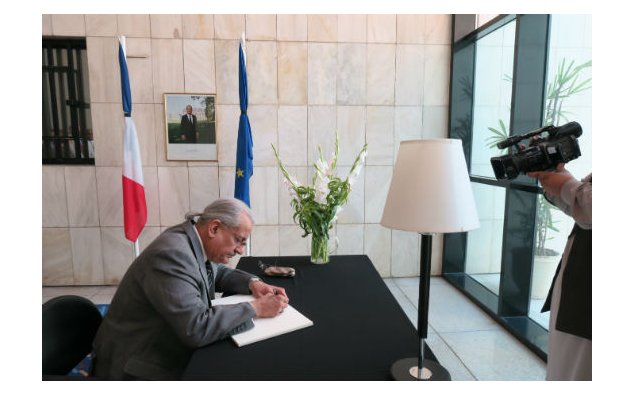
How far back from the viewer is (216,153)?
11.8 ft

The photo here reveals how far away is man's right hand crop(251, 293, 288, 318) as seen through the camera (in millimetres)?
1324

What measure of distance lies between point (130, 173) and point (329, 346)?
2.82 m

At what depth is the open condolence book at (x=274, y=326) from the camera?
1.18m

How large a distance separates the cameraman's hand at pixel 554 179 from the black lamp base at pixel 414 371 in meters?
0.85

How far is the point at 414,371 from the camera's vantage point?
1.02 meters

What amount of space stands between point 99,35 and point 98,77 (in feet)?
1.29

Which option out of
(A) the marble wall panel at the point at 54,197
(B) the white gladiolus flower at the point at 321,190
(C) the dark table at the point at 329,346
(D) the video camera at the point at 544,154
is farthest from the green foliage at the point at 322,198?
(A) the marble wall panel at the point at 54,197

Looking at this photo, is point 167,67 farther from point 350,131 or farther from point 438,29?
point 438,29

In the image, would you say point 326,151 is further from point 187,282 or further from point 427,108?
point 187,282

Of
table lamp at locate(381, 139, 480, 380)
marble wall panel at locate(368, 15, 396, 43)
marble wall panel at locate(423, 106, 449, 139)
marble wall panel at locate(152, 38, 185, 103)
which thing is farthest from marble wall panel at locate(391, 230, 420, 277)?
table lamp at locate(381, 139, 480, 380)

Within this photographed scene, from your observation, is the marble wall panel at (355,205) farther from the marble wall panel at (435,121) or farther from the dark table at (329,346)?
the dark table at (329,346)

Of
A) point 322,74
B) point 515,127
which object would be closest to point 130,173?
point 322,74

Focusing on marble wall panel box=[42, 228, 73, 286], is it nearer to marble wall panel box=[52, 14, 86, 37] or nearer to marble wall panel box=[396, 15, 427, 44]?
marble wall panel box=[52, 14, 86, 37]

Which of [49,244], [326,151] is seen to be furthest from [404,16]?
[49,244]
